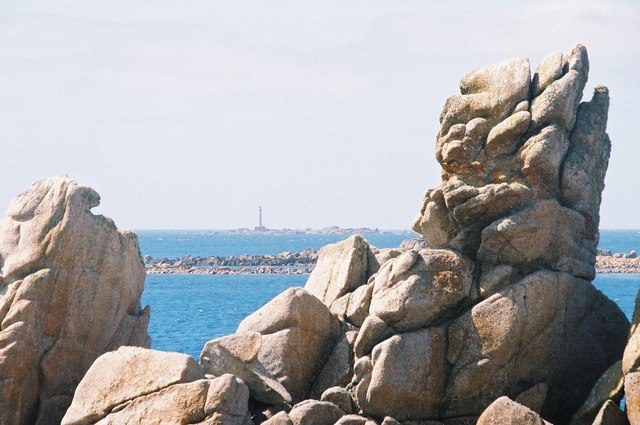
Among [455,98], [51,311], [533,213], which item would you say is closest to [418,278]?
[533,213]

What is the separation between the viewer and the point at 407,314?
1075 inches

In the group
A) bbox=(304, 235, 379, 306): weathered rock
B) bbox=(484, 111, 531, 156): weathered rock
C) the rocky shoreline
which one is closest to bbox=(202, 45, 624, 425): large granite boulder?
bbox=(484, 111, 531, 156): weathered rock

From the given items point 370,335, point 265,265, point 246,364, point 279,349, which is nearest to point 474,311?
point 370,335

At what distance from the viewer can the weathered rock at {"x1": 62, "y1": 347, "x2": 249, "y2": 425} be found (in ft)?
78.5

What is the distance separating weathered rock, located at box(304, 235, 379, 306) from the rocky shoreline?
9965 centimetres

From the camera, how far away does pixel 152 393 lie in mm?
24516

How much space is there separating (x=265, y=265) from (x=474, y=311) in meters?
126

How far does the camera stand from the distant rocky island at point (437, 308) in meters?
26.5

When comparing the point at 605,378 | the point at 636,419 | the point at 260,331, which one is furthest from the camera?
the point at 260,331

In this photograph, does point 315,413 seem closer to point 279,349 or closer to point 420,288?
point 279,349

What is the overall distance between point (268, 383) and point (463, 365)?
4793mm

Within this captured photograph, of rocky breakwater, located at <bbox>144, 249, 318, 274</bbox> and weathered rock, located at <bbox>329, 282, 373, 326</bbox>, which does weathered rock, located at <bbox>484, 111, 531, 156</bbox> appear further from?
rocky breakwater, located at <bbox>144, 249, 318, 274</bbox>

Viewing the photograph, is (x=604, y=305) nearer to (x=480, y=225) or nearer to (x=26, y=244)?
(x=480, y=225)

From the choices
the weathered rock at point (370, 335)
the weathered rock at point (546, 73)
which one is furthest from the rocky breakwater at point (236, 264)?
the weathered rock at point (370, 335)
